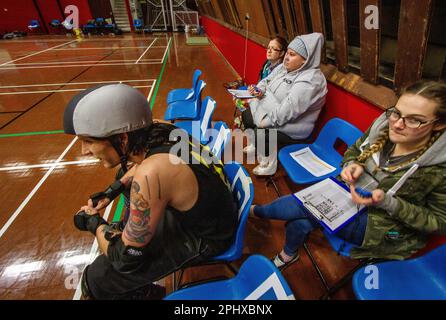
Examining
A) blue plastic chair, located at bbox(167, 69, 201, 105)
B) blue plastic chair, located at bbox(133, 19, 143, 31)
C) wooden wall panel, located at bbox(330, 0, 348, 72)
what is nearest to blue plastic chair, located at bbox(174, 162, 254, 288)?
wooden wall panel, located at bbox(330, 0, 348, 72)

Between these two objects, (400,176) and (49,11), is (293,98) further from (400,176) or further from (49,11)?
(49,11)

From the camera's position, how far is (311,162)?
192cm

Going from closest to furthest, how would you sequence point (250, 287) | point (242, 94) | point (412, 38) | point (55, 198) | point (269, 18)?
1. point (250, 287)
2. point (412, 38)
3. point (55, 198)
4. point (242, 94)
5. point (269, 18)

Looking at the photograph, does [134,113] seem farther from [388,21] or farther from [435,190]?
[388,21]

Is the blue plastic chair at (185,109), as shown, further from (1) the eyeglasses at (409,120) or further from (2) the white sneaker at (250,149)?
(1) the eyeglasses at (409,120)

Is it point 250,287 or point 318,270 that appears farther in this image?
point 318,270

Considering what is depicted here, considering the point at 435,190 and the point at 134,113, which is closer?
the point at 134,113

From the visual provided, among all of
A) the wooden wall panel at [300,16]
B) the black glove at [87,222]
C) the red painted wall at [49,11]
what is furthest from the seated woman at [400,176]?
the red painted wall at [49,11]

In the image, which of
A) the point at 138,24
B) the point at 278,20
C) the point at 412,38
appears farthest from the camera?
the point at 138,24

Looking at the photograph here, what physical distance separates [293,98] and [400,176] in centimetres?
107

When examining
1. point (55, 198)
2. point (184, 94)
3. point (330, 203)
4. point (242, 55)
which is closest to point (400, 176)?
point (330, 203)

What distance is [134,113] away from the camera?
97cm
